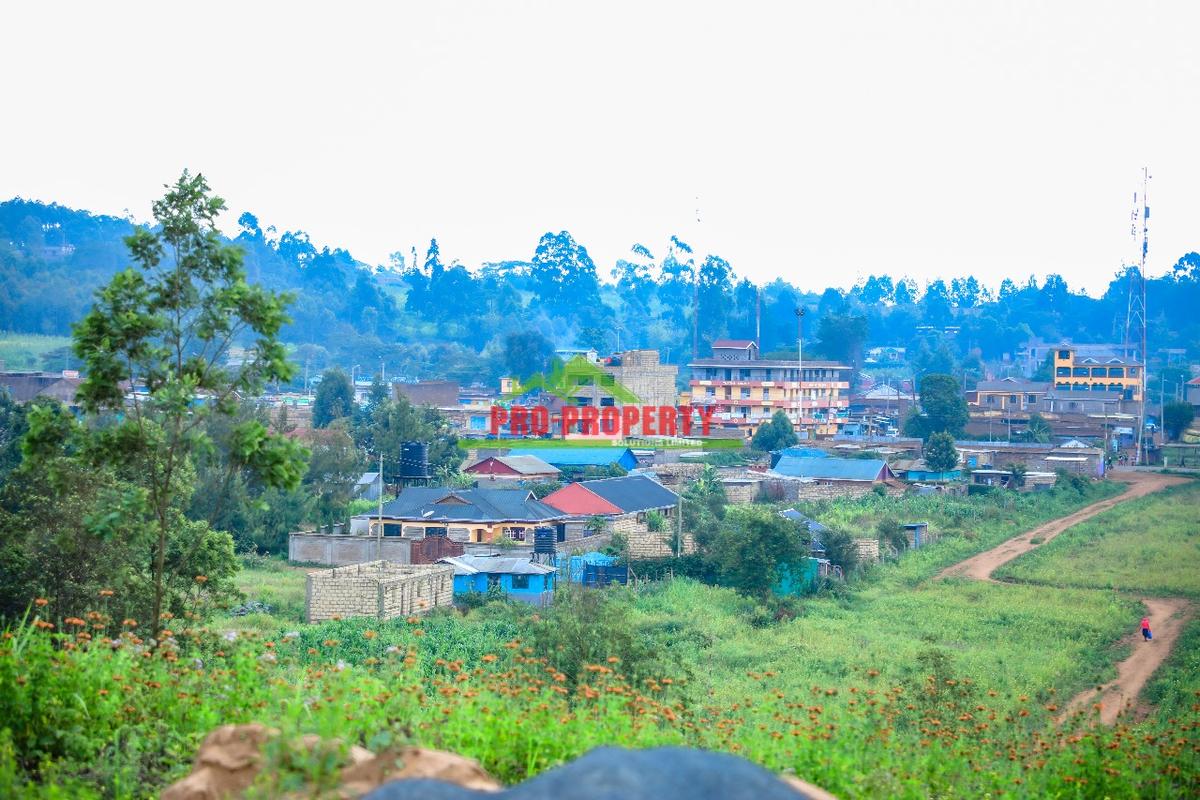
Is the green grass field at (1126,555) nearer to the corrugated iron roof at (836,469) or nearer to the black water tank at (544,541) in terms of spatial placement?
the corrugated iron roof at (836,469)

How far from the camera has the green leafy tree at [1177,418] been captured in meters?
47.1

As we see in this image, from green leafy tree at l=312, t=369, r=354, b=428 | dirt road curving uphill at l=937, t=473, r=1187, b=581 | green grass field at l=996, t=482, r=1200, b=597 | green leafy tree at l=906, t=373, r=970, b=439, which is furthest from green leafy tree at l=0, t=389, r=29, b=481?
green leafy tree at l=906, t=373, r=970, b=439

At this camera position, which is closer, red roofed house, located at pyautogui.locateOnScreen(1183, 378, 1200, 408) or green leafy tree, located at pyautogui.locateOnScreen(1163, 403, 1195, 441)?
green leafy tree, located at pyautogui.locateOnScreen(1163, 403, 1195, 441)

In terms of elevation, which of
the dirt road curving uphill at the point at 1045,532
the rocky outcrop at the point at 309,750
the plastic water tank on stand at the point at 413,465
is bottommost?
the dirt road curving uphill at the point at 1045,532

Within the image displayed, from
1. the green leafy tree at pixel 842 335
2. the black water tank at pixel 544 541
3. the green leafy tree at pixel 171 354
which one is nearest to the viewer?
the green leafy tree at pixel 171 354

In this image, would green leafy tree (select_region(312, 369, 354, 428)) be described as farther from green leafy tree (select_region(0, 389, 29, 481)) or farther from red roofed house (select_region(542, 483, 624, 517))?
red roofed house (select_region(542, 483, 624, 517))

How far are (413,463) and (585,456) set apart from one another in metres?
8.08

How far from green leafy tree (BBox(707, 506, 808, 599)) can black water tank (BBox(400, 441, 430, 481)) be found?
11140mm

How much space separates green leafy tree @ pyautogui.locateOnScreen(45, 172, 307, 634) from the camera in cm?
757

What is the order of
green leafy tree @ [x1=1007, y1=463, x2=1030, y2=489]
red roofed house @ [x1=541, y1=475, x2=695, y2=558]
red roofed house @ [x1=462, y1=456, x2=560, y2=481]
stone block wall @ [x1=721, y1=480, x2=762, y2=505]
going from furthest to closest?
green leafy tree @ [x1=1007, y1=463, x2=1030, y2=489], red roofed house @ [x1=462, y1=456, x2=560, y2=481], stone block wall @ [x1=721, y1=480, x2=762, y2=505], red roofed house @ [x1=541, y1=475, x2=695, y2=558]

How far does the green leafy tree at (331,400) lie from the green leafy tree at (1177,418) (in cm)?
3161

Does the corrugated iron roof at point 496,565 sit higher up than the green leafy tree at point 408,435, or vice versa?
the green leafy tree at point 408,435

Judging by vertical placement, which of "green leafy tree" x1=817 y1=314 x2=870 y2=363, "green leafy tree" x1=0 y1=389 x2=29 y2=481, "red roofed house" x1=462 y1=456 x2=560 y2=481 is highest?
"green leafy tree" x1=817 y1=314 x2=870 y2=363

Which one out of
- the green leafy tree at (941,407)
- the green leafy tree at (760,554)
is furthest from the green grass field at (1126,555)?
the green leafy tree at (941,407)
